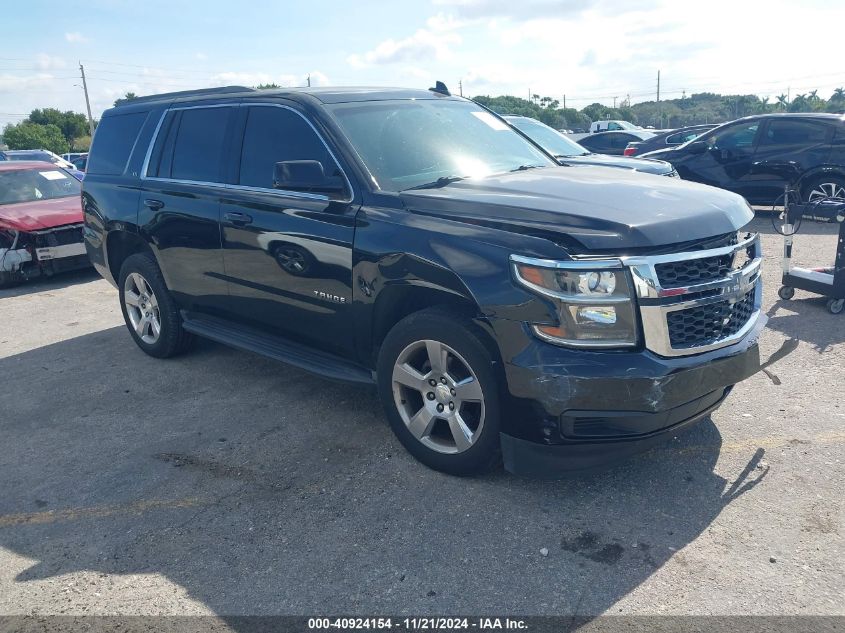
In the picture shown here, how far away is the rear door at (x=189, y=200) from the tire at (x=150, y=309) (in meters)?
0.17

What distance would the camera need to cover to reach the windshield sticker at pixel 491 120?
17.4ft

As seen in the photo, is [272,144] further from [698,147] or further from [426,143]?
[698,147]

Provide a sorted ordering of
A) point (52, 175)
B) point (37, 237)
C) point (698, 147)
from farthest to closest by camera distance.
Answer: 1. point (698, 147)
2. point (52, 175)
3. point (37, 237)

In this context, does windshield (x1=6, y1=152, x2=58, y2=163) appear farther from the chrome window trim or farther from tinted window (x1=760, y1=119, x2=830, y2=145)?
tinted window (x1=760, y1=119, x2=830, y2=145)

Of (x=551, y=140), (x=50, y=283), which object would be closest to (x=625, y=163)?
(x=551, y=140)

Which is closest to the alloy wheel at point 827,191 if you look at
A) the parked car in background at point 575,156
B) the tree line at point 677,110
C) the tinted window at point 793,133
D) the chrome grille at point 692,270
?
the tinted window at point 793,133

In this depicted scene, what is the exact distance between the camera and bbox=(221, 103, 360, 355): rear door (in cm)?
425

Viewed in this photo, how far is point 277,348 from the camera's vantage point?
487 cm

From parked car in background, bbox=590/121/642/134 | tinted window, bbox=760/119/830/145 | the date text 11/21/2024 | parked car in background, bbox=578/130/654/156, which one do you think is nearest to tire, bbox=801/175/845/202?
tinted window, bbox=760/119/830/145

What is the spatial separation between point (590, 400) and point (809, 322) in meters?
4.01

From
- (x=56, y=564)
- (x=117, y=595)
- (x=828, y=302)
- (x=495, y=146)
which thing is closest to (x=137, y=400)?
(x=56, y=564)

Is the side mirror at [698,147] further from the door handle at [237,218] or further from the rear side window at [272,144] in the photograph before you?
the door handle at [237,218]

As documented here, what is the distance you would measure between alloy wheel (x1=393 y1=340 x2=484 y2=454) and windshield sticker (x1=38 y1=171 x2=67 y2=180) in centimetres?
946

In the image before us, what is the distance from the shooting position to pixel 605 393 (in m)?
3.24
